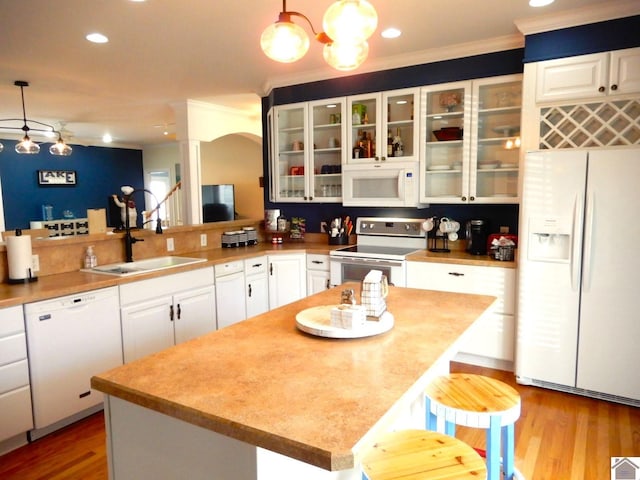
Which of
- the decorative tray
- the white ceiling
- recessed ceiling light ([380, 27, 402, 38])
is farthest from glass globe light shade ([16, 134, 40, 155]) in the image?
the decorative tray

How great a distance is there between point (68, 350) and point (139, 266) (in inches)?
39.9

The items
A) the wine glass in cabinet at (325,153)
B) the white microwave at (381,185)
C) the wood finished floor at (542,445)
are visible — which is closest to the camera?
the wood finished floor at (542,445)

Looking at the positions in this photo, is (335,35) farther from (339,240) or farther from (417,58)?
(339,240)

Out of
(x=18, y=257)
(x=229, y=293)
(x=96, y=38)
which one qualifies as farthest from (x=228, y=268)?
(x=96, y=38)

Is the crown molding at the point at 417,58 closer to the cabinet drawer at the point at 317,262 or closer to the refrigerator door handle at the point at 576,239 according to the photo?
the refrigerator door handle at the point at 576,239

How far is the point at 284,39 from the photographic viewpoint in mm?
1627

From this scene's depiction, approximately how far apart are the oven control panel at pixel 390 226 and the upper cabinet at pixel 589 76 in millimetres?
1437

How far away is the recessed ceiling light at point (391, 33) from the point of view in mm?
3191

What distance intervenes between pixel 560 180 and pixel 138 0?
285 cm

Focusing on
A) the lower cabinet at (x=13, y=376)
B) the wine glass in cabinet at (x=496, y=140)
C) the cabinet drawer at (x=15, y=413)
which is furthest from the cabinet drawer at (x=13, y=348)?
the wine glass in cabinet at (x=496, y=140)

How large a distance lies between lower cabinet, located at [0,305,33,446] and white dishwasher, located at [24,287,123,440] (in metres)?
0.03

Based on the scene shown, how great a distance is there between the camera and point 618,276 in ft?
9.14

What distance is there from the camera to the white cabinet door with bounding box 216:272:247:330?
367 centimetres

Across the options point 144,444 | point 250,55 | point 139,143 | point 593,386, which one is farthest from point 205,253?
point 139,143
